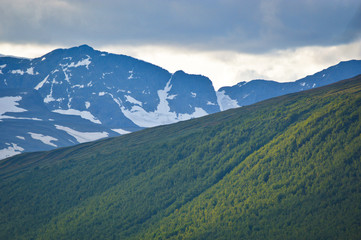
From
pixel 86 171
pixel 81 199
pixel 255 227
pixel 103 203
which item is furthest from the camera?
pixel 86 171

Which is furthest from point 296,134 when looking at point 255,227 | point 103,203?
point 103,203

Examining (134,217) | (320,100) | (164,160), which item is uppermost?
(320,100)

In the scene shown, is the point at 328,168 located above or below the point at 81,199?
above

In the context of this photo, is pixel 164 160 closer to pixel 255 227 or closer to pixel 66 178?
pixel 66 178

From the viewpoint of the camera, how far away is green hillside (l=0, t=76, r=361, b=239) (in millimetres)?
91562

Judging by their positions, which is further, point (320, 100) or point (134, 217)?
point (320, 100)

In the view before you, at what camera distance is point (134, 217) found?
120938 mm

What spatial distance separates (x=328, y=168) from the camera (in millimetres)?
98188

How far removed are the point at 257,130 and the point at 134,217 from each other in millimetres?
48504

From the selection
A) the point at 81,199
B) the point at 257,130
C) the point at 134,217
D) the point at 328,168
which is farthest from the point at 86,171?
the point at 328,168

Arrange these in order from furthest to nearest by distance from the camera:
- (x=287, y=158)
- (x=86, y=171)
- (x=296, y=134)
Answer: (x=86, y=171), (x=296, y=134), (x=287, y=158)

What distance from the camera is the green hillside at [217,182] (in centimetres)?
9156

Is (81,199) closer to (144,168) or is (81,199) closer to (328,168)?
(144,168)

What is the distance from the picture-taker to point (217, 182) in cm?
12562
